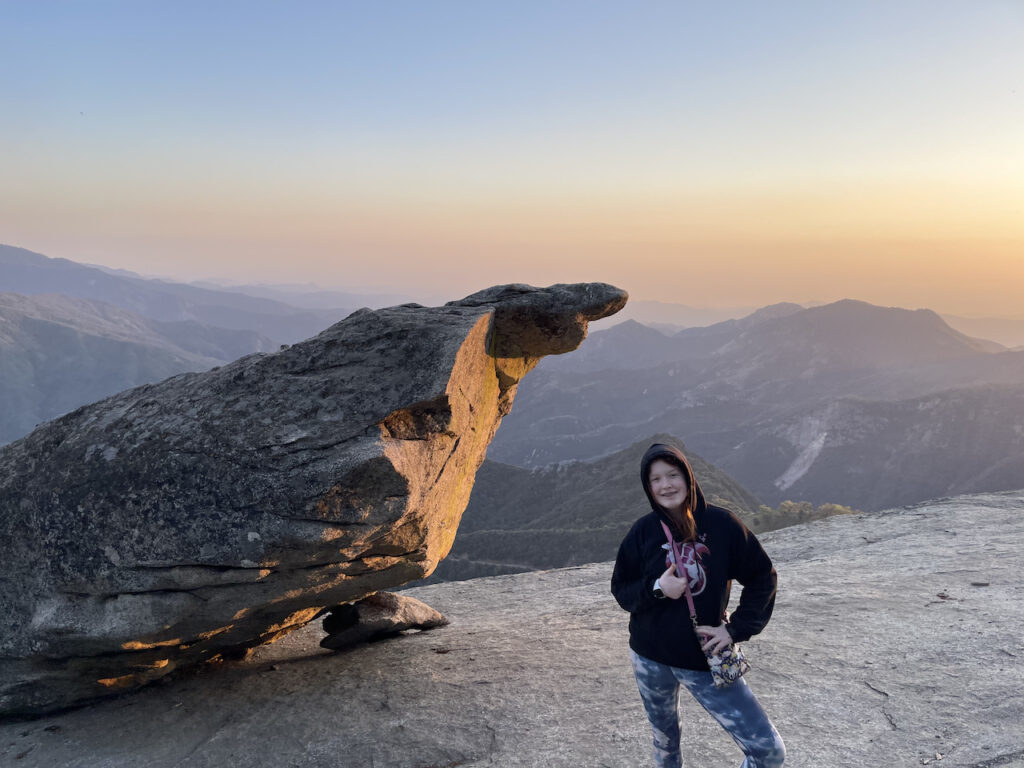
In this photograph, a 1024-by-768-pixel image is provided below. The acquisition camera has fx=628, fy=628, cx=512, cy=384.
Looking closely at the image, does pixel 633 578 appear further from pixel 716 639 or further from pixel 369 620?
pixel 369 620

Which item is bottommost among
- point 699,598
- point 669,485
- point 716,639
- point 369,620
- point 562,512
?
point 562,512

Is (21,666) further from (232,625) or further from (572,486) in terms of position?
(572,486)

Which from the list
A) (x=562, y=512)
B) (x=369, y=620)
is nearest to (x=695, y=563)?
(x=369, y=620)

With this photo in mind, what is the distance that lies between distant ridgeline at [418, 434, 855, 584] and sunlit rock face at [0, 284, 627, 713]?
38009mm

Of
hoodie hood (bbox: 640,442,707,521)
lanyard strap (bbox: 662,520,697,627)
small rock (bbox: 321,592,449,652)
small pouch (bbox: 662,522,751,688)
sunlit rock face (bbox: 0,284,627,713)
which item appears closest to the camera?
small pouch (bbox: 662,522,751,688)

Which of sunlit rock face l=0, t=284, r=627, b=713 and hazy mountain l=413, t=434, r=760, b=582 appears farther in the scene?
hazy mountain l=413, t=434, r=760, b=582

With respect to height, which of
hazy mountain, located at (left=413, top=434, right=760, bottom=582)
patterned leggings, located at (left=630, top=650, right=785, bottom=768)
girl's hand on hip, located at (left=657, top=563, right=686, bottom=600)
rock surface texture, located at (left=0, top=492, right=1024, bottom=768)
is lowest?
hazy mountain, located at (left=413, top=434, right=760, bottom=582)

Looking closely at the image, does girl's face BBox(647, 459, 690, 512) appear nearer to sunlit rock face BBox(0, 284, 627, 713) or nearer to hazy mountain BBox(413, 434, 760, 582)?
sunlit rock face BBox(0, 284, 627, 713)

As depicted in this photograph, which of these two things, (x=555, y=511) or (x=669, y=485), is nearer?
(x=669, y=485)

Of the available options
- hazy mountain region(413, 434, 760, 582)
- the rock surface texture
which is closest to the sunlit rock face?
the rock surface texture

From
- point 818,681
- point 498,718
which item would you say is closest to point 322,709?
point 498,718

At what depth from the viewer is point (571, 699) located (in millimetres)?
9789

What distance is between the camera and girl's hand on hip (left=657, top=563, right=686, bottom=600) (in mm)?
5293

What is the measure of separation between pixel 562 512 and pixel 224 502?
255 feet
